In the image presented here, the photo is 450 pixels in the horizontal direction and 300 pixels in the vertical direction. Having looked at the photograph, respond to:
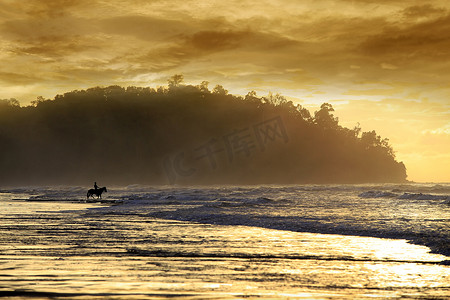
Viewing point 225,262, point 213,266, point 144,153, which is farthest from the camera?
point 144,153

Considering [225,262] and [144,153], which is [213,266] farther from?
[144,153]

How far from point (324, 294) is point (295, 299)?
1.97 ft

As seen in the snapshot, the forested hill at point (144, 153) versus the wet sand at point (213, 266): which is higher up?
the forested hill at point (144, 153)

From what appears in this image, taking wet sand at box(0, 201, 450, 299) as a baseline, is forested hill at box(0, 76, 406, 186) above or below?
above

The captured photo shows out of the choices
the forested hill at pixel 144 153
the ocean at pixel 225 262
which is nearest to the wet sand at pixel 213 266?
the ocean at pixel 225 262

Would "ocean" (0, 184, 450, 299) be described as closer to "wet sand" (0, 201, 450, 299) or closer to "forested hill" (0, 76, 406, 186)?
"wet sand" (0, 201, 450, 299)

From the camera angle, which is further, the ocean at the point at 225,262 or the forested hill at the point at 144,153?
the forested hill at the point at 144,153

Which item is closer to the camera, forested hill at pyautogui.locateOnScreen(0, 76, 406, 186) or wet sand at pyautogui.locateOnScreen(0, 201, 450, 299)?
wet sand at pyautogui.locateOnScreen(0, 201, 450, 299)

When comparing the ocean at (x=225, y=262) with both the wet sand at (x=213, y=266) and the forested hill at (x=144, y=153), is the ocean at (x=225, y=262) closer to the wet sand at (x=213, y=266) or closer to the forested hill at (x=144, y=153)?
the wet sand at (x=213, y=266)

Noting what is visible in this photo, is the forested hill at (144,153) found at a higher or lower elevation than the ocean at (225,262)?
higher

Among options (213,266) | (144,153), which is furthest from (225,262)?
(144,153)

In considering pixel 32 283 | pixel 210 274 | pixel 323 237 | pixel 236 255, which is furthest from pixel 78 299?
pixel 323 237

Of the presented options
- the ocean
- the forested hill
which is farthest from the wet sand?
the forested hill

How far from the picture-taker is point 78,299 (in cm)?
654
